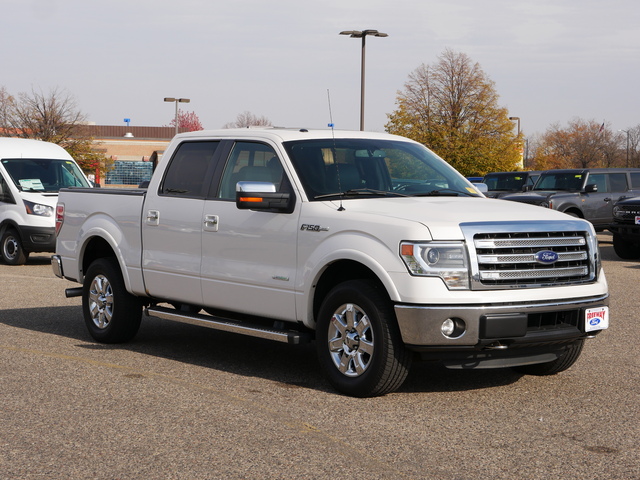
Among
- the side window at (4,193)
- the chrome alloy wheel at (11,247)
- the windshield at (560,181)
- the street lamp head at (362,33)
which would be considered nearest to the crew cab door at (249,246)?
the chrome alloy wheel at (11,247)

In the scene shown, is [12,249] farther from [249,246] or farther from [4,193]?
[249,246]

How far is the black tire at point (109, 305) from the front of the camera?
30.1 ft

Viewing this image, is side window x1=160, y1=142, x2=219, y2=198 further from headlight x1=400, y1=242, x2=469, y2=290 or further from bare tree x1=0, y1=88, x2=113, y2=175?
bare tree x1=0, y1=88, x2=113, y2=175

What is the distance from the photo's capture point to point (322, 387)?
728 centimetres

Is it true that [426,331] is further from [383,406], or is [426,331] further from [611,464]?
[611,464]

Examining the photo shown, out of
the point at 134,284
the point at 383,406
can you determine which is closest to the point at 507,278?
the point at 383,406

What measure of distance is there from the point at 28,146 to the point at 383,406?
14729 mm

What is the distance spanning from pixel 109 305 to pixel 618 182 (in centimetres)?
1799

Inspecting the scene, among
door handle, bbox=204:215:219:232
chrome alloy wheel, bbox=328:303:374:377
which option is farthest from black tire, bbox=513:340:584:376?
door handle, bbox=204:215:219:232

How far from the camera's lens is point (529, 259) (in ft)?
21.8

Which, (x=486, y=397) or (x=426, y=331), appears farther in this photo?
(x=486, y=397)

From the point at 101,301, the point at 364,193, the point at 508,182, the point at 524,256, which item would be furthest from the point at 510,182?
the point at 524,256

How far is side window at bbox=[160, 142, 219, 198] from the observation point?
8466mm

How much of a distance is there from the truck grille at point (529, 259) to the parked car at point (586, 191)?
1616 cm
